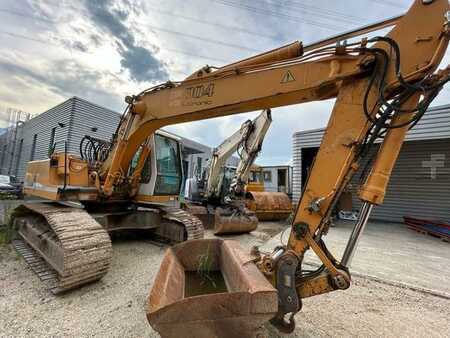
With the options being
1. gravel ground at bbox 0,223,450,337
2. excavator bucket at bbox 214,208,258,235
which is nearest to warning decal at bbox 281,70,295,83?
gravel ground at bbox 0,223,450,337

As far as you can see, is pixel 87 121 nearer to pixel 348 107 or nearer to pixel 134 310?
pixel 134 310

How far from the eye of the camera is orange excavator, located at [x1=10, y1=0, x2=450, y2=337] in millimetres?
1481

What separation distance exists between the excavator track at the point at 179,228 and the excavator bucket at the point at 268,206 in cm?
385

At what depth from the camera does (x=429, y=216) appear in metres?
9.19

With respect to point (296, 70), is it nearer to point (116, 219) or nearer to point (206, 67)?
point (206, 67)

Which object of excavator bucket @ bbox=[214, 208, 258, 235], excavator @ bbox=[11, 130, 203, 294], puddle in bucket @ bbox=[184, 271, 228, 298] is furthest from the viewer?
excavator bucket @ bbox=[214, 208, 258, 235]

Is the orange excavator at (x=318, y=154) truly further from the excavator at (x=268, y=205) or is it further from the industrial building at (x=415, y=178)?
the industrial building at (x=415, y=178)

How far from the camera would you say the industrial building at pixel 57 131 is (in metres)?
11.2

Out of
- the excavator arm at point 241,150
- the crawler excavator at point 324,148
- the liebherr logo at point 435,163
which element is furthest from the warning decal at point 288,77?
the liebherr logo at point 435,163

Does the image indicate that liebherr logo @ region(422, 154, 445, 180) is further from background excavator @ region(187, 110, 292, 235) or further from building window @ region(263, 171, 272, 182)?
building window @ region(263, 171, 272, 182)

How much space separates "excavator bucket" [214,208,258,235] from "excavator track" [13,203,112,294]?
11.0 feet

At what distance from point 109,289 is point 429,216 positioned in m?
11.2

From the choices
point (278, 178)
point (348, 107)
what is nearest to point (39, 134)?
point (278, 178)

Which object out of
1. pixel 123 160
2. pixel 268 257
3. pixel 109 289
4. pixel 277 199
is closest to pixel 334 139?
pixel 268 257
